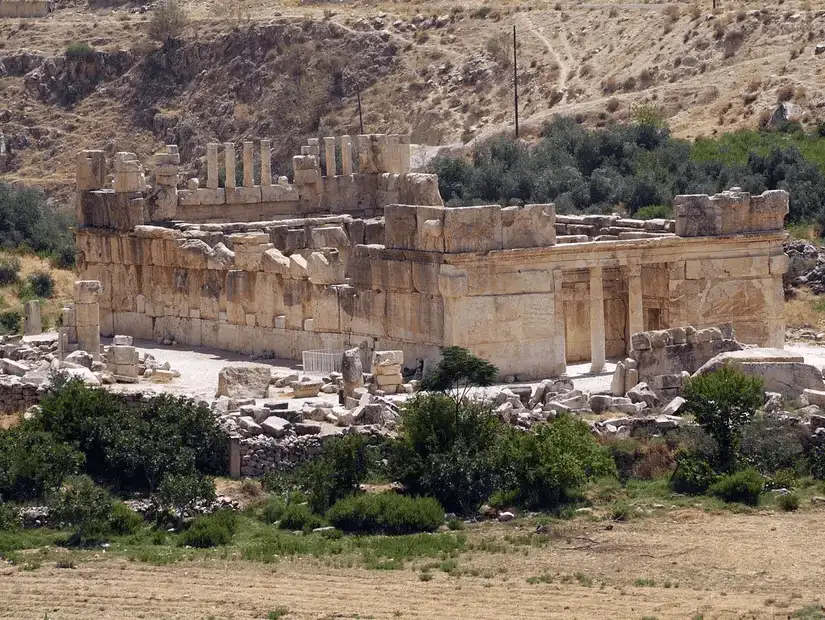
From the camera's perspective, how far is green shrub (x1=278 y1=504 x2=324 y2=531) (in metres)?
28.6

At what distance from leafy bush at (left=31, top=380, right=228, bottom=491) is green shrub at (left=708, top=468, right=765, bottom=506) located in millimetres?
7105

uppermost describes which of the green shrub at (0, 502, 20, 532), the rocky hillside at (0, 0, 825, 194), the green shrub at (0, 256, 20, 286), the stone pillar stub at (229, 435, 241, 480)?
the rocky hillside at (0, 0, 825, 194)

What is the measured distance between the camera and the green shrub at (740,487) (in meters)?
29.1

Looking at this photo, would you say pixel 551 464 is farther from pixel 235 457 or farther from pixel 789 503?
pixel 235 457

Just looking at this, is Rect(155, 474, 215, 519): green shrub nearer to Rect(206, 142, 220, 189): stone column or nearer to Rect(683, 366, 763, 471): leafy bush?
Rect(683, 366, 763, 471): leafy bush

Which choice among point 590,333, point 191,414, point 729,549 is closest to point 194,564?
point 191,414

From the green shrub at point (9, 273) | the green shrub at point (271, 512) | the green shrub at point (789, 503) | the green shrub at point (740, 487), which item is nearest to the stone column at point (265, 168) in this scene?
the green shrub at point (9, 273)

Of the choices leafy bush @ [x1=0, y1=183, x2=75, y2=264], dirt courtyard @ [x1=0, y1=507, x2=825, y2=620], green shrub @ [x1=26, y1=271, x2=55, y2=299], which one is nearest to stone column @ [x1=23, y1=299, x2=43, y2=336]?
green shrub @ [x1=26, y1=271, x2=55, y2=299]

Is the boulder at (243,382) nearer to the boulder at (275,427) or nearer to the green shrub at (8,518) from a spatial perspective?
the boulder at (275,427)

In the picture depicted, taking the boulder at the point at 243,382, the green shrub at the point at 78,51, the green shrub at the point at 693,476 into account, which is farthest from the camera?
the green shrub at the point at 78,51

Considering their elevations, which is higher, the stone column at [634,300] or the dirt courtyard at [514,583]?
the stone column at [634,300]

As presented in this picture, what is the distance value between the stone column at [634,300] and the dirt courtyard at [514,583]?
10.1 m

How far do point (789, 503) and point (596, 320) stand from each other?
900cm

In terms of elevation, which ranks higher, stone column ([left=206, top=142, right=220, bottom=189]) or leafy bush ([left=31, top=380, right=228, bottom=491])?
stone column ([left=206, top=142, right=220, bottom=189])
